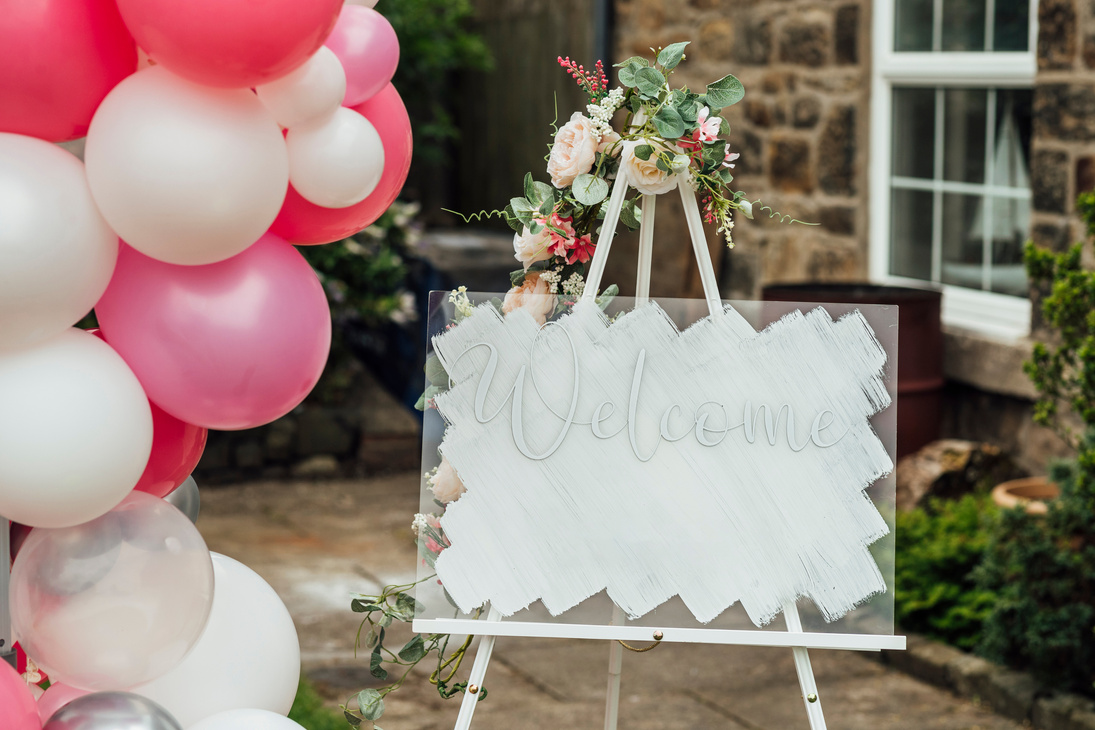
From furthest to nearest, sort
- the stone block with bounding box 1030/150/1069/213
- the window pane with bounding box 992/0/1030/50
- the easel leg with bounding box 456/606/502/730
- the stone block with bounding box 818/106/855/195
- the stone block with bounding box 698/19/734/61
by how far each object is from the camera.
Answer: the stone block with bounding box 698/19/734/61, the stone block with bounding box 818/106/855/195, the window pane with bounding box 992/0/1030/50, the stone block with bounding box 1030/150/1069/213, the easel leg with bounding box 456/606/502/730

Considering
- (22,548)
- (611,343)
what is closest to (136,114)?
(22,548)

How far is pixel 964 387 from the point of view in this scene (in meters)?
4.61

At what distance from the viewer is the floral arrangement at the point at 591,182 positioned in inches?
72.2

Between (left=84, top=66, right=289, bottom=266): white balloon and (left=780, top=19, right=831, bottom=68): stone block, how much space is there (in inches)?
164

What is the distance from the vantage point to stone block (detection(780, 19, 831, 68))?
203 inches

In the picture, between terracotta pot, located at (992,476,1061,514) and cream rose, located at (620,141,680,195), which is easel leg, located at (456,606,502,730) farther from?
terracotta pot, located at (992,476,1061,514)

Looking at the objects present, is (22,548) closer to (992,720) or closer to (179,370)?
(179,370)

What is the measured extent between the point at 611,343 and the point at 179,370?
2.09ft

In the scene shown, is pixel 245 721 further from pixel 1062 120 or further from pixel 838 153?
pixel 838 153

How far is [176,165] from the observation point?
1362 millimetres

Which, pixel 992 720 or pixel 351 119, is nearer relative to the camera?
pixel 351 119

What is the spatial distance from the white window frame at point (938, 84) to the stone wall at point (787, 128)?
53 millimetres

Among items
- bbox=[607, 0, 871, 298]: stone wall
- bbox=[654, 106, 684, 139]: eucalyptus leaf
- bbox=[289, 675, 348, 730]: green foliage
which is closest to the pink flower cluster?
bbox=[654, 106, 684, 139]: eucalyptus leaf

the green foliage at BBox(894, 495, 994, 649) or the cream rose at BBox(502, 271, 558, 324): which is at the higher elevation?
the cream rose at BBox(502, 271, 558, 324)
